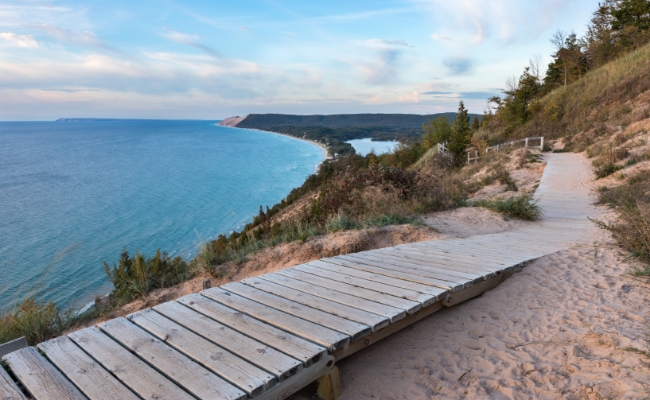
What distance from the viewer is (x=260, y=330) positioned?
3152 millimetres

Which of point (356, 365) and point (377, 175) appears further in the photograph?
point (377, 175)

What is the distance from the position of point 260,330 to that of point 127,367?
0.91 meters

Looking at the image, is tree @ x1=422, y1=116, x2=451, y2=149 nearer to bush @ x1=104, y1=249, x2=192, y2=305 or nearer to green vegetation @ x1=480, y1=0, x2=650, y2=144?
green vegetation @ x1=480, y1=0, x2=650, y2=144

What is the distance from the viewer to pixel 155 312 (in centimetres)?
356

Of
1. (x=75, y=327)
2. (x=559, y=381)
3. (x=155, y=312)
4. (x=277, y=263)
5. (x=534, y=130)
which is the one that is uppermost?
(x=534, y=130)

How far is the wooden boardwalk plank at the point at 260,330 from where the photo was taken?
2.80 meters

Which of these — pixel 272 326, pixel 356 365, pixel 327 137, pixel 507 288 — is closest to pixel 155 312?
pixel 272 326

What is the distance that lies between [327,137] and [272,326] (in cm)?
12347

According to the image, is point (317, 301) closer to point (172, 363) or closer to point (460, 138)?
point (172, 363)

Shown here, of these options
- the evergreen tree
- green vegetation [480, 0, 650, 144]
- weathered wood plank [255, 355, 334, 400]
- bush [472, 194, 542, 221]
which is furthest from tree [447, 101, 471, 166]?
weathered wood plank [255, 355, 334, 400]

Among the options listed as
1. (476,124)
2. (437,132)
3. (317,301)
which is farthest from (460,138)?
(317,301)

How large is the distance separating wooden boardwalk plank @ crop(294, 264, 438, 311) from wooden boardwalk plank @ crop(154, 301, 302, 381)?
1.28 m

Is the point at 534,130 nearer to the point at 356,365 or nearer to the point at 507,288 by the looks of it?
the point at 507,288

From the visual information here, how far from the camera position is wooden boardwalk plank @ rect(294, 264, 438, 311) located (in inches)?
146
